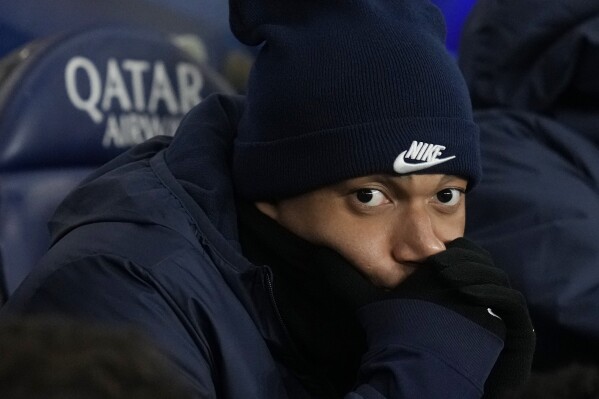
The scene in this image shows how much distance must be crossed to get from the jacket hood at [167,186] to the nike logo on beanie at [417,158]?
0.20 metres

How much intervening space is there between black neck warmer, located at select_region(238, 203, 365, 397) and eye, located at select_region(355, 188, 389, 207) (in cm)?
8

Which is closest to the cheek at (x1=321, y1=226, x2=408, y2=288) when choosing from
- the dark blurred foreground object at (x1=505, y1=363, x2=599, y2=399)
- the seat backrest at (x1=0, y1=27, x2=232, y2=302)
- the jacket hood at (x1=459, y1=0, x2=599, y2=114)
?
the seat backrest at (x1=0, y1=27, x2=232, y2=302)

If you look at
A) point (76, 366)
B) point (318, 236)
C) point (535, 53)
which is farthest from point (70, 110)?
point (76, 366)

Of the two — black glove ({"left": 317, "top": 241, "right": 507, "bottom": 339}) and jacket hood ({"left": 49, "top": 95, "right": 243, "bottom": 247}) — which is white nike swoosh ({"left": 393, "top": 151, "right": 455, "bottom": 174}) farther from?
jacket hood ({"left": 49, "top": 95, "right": 243, "bottom": 247})

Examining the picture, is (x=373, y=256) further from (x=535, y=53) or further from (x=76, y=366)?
(x=535, y=53)

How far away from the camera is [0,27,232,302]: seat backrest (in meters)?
1.33

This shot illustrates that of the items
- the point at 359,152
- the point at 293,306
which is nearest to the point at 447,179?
the point at 359,152

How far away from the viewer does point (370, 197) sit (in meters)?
1.11

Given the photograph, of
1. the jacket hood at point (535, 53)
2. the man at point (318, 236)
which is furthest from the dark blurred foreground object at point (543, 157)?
the man at point (318, 236)

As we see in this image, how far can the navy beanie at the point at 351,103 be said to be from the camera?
43.4 inches

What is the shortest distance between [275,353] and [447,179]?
0.27m

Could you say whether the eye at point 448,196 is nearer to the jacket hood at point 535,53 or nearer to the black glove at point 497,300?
the black glove at point 497,300

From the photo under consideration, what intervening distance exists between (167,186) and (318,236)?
0.18 m

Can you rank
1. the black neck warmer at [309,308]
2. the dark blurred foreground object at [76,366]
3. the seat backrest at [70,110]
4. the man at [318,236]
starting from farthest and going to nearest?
the seat backrest at [70,110], the black neck warmer at [309,308], the man at [318,236], the dark blurred foreground object at [76,366]
